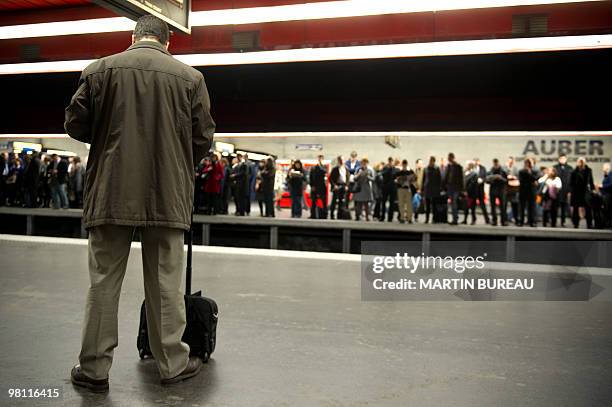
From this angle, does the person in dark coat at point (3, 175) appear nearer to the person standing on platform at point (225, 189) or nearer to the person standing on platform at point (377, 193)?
the person standing on platform at point (225, 189)

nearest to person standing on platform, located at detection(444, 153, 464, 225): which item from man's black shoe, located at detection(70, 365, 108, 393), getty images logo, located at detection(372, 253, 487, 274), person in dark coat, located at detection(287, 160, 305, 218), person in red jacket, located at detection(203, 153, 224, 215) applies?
person in dark coat, located at detection(287, 160, 305, 218)


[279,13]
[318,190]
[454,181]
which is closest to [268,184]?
[318,190]

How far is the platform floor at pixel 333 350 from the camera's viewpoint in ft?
7.77

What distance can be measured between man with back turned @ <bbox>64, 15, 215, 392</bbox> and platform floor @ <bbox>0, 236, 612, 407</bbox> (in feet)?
0.99

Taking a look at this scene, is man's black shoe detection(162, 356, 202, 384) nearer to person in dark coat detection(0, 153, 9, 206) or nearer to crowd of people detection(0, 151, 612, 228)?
crowd of people detection(0, 151, 612, 228)

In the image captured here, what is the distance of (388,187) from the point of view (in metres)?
11.8

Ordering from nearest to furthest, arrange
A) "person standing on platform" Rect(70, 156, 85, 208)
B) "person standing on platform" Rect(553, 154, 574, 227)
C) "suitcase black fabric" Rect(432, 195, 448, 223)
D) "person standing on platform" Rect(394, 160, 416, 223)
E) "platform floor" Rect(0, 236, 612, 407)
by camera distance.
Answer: "platform floor" Rect(0, 236, 612, 407)
"person standing on platform" Rect(394, 160, 416, 223)
"suitcase black fabric" Rect(432, 195, 448, 223)
"person standing on platform" Rect(553, 154, 574, 227)
"person standing on platform" Rect(70, 156, 85, 208)

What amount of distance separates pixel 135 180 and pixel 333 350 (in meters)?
1.52

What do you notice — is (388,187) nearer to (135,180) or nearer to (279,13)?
(279,13)

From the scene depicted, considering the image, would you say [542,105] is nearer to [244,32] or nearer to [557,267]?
[557,267]

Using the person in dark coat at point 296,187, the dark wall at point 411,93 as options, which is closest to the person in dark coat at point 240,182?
the person in dark coat at point 296,187

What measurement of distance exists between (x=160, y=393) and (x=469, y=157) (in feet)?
61.0

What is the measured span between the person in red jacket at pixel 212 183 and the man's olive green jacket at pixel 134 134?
32.0ft

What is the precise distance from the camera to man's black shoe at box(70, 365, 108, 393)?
232 centimetres
